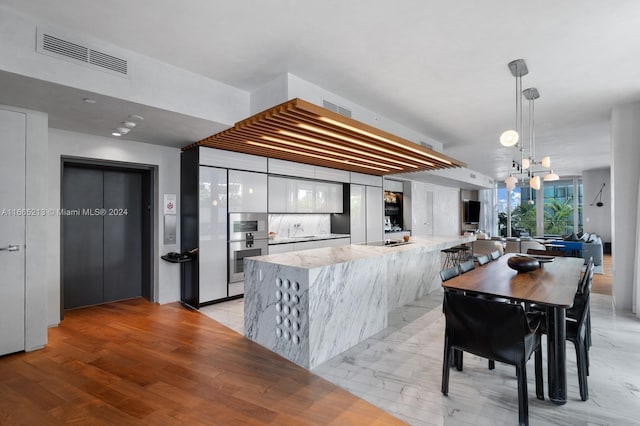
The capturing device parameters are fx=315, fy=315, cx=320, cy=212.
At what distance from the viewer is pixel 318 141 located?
4195 millimetres

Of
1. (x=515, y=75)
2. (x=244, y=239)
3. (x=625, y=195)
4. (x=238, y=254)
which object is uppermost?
(x=515, y=75)

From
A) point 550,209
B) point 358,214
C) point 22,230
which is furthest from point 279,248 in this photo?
point 550,209

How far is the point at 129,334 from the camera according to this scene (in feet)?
12.1

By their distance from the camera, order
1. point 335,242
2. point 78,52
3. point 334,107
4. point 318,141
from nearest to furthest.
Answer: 1. point 78,52
2. point 334,107
3. point 318,141
4. point 335,242

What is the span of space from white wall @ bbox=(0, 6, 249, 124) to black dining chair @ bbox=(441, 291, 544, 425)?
10.4 ft

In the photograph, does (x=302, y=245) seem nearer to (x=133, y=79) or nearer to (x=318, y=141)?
(x=318, y=141)

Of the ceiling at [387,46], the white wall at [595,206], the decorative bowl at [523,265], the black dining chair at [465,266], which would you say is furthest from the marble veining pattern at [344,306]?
the white wall at [595,206]

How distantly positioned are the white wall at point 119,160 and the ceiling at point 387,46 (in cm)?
33

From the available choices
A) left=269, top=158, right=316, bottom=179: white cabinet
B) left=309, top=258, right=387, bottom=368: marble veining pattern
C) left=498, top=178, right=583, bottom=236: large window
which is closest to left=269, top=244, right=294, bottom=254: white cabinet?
left=269, top=158, right=316, bottom=179: white cabinet

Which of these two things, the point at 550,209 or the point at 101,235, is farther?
the point at 550,209

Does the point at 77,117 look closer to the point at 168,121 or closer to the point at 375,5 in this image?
the point at 168,121

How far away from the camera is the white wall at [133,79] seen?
247cm

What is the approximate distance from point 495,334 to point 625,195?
4080mm

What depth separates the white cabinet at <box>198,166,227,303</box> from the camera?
4711 mm
